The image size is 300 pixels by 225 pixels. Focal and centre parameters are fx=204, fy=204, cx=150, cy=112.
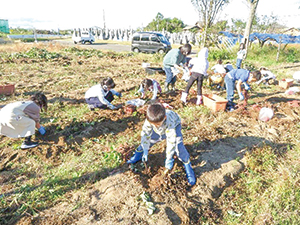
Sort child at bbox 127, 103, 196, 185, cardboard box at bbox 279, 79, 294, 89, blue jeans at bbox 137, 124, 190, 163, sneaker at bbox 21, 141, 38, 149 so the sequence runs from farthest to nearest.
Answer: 1. cardboard box at bbox 279, 79, 294, 89
2. sneaker at bbox 21, 141, 38, 149
3. blue jeans at bbox 137, 124, 190, 163
4. child at bbox 127, 103, 196, 185

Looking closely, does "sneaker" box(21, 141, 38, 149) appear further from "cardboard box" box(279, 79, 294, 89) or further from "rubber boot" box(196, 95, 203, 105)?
"cardboard box" box(279, 79, 294, 89)

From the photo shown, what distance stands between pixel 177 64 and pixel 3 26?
1111 inches

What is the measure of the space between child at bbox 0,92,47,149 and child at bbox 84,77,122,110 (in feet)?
3.80

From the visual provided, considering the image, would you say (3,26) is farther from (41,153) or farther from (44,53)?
(41,153)

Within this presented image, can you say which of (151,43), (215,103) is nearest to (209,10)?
(151,43)

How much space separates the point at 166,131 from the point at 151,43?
43.0 feet

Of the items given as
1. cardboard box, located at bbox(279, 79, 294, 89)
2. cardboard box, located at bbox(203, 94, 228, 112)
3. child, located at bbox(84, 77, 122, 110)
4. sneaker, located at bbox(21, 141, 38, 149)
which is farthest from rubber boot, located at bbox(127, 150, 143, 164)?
cardboard box, located at bbox(279, 79, 294, 89)

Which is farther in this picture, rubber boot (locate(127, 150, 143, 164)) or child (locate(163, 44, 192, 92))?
child (locate(163, 44, 192, 92))

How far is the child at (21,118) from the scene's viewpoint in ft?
10.2

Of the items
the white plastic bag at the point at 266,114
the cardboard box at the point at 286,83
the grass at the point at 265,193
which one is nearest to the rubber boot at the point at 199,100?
the white plastic bag at the point at 266,114

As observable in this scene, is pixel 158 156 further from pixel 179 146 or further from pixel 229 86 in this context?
pixel 229 86

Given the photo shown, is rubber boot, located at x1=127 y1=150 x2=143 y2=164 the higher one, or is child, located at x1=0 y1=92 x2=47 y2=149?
child, located at x1=0 y1=92 x2=47 y2=149

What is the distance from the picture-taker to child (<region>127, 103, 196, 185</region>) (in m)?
2.15

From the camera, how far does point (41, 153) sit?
3.29 metres
